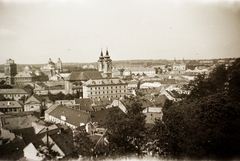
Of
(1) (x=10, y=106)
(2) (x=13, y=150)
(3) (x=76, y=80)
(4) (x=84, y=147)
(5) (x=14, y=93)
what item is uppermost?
(3) (x=76, y=80)

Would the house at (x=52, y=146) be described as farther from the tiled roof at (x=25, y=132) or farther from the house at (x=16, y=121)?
the house at (x=16, y=121)

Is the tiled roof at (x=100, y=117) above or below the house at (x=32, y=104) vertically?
above

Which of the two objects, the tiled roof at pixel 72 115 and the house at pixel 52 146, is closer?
the house at pixel 52 146

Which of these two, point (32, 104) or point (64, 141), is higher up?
point (64, 141)

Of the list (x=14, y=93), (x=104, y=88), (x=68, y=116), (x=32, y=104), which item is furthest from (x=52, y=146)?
(x=14, y=93)

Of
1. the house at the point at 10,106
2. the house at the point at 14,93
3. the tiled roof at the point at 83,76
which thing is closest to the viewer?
the house at the point at 10,106

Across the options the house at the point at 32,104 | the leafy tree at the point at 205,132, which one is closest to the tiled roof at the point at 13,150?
the leafy tree at the point at 205,132

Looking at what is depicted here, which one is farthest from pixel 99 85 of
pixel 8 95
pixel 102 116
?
pixel 102 116

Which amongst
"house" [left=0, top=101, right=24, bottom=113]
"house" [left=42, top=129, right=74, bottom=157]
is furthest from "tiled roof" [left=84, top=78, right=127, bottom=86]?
"house" [left=42, top=129, right=74, bottom=157]

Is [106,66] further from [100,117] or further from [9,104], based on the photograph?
[100,117]
